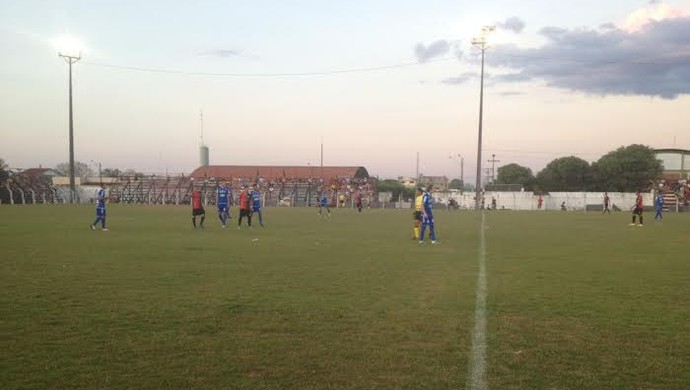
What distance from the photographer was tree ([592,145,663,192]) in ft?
259

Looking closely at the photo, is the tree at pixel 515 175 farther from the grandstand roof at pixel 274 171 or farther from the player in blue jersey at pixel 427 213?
the player in blue jersey at pixel 427 213

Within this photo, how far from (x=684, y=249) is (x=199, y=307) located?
567 inches

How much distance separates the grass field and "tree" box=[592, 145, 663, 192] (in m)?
73.6

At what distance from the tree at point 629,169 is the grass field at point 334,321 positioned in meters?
73.6

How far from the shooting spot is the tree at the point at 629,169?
78875mm

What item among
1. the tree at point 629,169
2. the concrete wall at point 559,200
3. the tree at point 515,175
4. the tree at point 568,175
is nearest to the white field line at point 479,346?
the concrete wall at point 559,200

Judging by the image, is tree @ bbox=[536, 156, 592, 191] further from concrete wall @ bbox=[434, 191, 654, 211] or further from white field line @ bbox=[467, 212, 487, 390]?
white field line @ bbox=[467, 212, 487, 390]

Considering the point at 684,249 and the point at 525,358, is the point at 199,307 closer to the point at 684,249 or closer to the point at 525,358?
the point at 525,358

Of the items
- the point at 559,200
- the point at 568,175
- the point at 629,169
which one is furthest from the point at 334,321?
the point at 568,175

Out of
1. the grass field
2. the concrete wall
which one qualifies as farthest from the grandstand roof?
the grass field

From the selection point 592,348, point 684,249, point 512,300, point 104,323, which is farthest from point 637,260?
point 104,323

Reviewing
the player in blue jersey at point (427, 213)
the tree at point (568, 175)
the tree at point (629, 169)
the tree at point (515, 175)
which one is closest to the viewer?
the player in blue jersey at point (427, 213)

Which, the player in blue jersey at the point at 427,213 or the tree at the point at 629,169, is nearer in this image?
the player in blue jersey at the point at 427,213

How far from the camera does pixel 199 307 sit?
7617 millimetres
